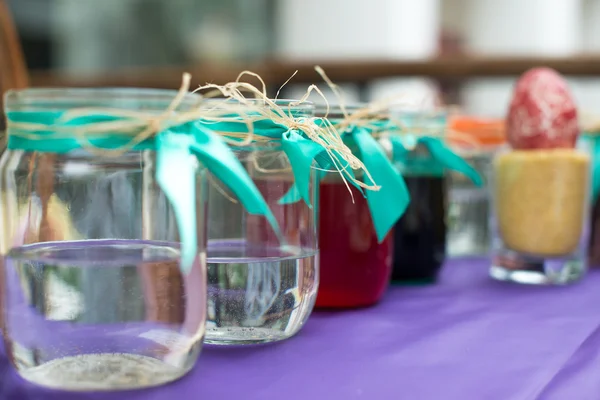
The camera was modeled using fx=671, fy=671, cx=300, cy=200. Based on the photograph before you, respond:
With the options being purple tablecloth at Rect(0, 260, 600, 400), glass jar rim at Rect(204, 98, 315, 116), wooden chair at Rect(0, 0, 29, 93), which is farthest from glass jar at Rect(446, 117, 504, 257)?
wooden chair at Rect(0, 0, 29, 93)

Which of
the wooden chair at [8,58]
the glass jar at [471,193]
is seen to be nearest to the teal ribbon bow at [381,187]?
the glass jar at [471,193]

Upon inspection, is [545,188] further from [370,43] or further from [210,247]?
[370,43]

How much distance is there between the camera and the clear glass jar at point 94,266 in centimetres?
35

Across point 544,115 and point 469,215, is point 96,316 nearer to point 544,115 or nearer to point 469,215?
point 544,115

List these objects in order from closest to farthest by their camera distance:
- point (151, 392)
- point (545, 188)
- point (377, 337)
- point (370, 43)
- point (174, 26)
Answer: point (151, 392)
point (377, 337)
point (545, 188)
point (370, 43)
point (174, 26)

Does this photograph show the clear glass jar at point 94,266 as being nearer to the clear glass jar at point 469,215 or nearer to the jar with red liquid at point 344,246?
the jar with red liquid at point 344,246

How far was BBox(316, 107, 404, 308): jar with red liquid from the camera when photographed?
1.83 feet

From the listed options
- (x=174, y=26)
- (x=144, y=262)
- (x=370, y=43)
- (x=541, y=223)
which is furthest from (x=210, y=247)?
(x=174, y=26)

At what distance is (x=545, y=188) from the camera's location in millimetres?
680

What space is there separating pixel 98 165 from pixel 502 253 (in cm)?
50

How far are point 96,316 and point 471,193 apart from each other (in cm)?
64

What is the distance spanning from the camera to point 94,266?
1.16 ft

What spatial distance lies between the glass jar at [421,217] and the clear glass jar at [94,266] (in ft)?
1.10

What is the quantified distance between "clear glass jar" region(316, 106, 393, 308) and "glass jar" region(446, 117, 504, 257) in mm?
320
